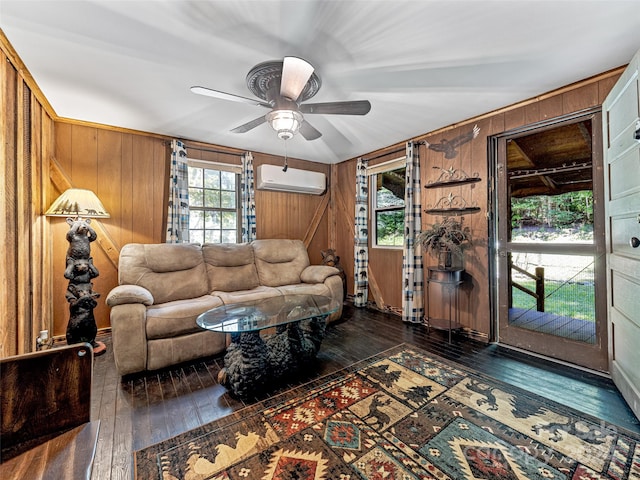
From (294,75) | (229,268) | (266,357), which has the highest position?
(294,75)

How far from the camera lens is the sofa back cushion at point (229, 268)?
336 centimetres

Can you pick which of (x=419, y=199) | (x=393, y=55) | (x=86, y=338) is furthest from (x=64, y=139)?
(x=419, y=199)

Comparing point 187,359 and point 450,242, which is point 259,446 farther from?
point 450,242

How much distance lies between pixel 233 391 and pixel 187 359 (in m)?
0.71

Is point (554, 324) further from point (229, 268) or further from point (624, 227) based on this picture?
point (229, 268)

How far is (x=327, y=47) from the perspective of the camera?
6.10 feet

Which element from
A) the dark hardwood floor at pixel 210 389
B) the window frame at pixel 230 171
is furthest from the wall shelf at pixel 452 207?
the window frame at pixel 230 171

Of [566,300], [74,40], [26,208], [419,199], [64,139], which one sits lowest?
[566,300]

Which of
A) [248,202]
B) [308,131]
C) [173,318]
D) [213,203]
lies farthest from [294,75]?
[213,203]

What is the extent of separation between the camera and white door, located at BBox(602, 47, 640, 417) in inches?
69.0

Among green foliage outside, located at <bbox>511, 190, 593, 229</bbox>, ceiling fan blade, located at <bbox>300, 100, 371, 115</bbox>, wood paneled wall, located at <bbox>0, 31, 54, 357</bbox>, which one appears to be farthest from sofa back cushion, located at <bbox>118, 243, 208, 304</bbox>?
green foliage outside, located at <bbox>511, 190, 593, 229</bbox>

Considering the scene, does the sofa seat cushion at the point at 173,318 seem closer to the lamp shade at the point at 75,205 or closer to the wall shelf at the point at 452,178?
the lamp shade at the point at 75,205

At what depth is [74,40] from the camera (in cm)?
181

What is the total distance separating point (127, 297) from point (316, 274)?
210 centimetres
